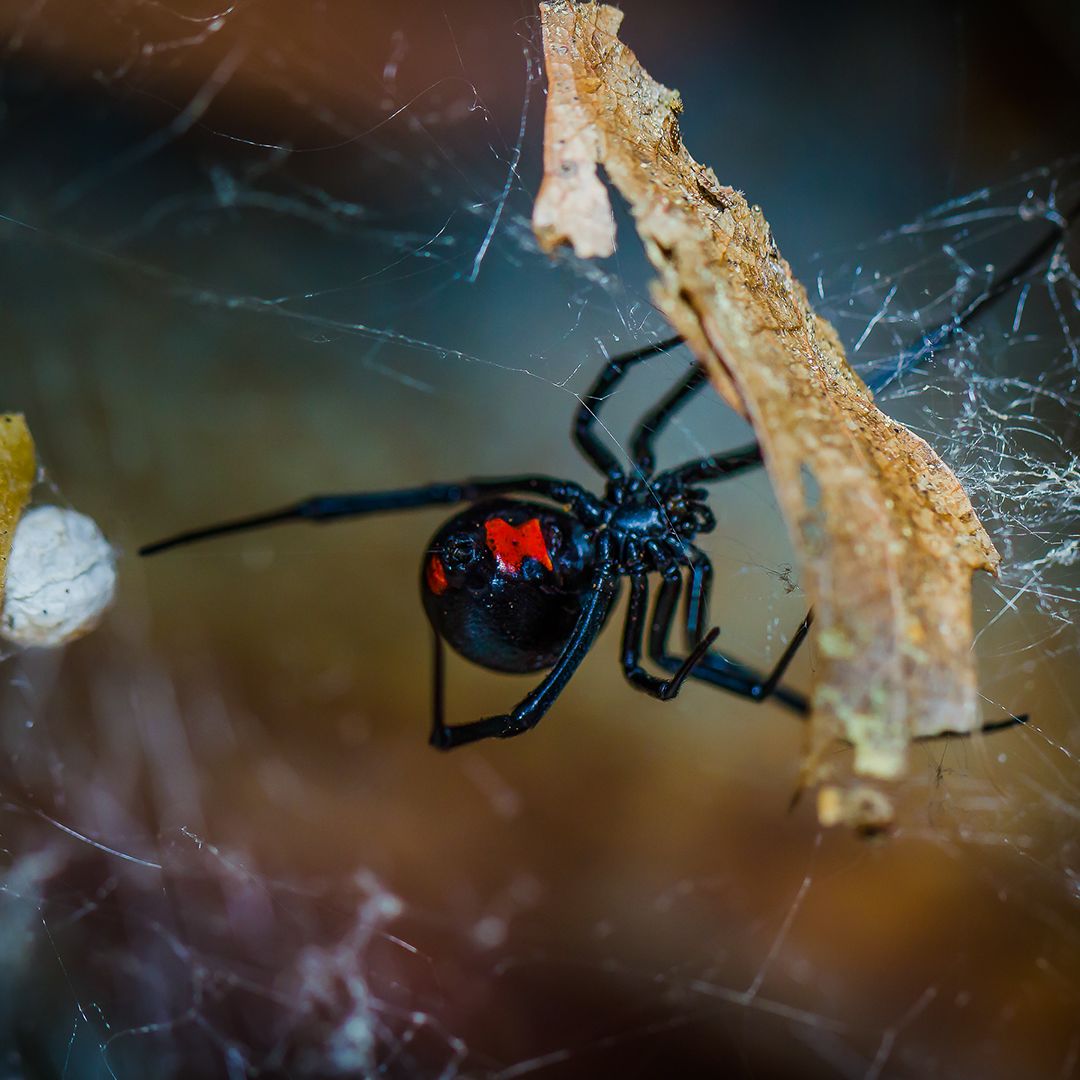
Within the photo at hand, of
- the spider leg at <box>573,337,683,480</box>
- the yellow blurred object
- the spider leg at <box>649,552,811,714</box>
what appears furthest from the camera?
the spider leg at <box>649,552,811,714</box>

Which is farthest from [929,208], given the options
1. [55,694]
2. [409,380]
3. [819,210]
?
[55,694]

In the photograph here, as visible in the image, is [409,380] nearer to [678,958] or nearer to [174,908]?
[174,908]

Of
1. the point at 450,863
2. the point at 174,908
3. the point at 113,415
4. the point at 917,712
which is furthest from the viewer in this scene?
the point at 113,415

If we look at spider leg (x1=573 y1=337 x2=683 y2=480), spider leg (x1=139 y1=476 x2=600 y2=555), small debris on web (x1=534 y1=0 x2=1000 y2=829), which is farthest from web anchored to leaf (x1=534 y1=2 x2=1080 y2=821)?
spider leg (x1=139 y1=476 x2=600 y2=555)

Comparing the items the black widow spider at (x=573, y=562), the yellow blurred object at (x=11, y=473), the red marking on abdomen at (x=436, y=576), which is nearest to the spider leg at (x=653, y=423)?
the black widow spider at (x=573, y=562)

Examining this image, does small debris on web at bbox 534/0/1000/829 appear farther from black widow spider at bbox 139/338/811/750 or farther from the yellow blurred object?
the yellow blurred object

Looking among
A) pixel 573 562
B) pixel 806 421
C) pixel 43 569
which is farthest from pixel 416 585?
pixel 806 421

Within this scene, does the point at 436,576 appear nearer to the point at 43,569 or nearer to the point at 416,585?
the point at 43,569
